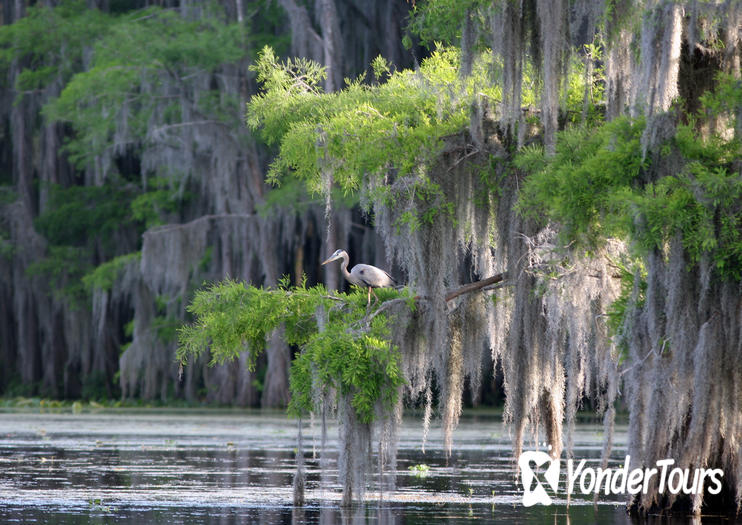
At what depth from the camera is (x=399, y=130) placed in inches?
589

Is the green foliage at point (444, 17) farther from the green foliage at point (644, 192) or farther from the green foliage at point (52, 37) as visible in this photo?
the green foliage at point (52, 37)

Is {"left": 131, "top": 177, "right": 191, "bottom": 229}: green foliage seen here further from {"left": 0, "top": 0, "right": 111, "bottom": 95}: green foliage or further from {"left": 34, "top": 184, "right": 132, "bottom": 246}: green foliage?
{"left": 0, "top": 0, "right": 111, "bottom": 95}: green foliage

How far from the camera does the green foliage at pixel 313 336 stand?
42.9 feet

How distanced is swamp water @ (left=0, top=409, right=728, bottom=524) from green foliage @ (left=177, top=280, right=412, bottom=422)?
3.07ft

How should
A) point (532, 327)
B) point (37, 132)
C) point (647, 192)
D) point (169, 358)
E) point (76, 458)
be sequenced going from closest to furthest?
point (647, 192), point (532, 327), point (76, 458), point (169, 358), point (37, 132)

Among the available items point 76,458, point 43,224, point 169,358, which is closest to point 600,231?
point 76,458

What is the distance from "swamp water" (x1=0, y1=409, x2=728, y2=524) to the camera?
42.2 ft

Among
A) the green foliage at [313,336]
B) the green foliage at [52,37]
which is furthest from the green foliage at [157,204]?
the green foliage at [313,336]

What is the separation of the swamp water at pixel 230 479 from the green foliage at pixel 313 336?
0.93 m

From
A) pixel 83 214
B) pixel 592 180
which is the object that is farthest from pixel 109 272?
pixel 592 180

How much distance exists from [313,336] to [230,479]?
3629 mm

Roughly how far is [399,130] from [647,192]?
3.83 meters

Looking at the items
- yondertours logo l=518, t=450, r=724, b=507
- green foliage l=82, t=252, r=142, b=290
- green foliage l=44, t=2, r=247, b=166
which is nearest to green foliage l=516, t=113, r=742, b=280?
yondertours logo l=518, t=450, r=724, b=507

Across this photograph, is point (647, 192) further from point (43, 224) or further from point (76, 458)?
point (43, 224)
